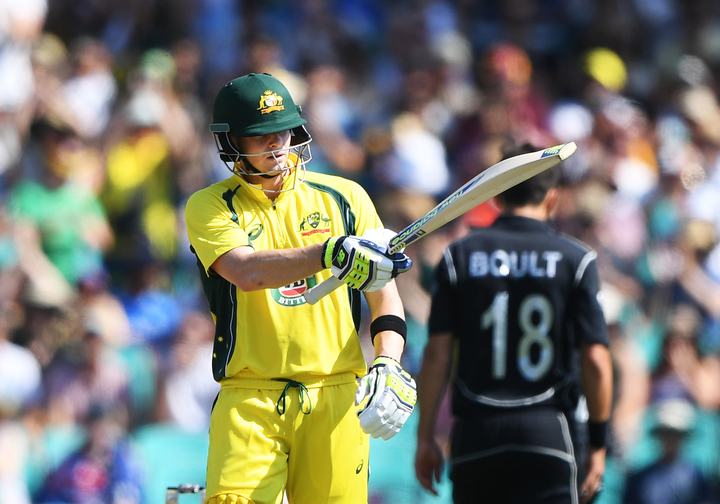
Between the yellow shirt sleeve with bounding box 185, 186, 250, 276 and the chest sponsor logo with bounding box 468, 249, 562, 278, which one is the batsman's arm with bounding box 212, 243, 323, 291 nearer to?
the yellow shirt sleeve with bounding box 185, 186, 250, 276

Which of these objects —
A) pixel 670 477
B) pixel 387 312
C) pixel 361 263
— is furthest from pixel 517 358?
pixel 670 477

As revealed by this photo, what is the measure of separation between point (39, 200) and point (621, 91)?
5.12 meters

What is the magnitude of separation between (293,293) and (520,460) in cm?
122

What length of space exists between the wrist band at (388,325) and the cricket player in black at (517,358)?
1.99 ft

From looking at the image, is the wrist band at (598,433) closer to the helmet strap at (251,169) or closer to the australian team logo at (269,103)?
the helmet strap at (251,169)

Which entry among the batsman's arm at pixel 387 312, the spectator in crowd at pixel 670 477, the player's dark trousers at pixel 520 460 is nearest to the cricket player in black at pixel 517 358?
the player's dark trousers at pixel 520 460

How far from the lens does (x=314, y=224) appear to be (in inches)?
149

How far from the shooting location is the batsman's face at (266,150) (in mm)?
3750

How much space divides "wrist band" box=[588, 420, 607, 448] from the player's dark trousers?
267 millimetres

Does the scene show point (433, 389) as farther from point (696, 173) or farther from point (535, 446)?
point (696, 173)

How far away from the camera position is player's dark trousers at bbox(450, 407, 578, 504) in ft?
13.6

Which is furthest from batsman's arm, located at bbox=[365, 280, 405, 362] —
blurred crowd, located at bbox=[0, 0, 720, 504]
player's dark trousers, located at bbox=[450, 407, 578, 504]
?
blurred crowd, located at bbox=[0, 0, 720, 504]

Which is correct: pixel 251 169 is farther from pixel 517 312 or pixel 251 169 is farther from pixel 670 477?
pixel 670 477

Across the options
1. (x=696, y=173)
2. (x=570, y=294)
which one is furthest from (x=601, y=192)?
(x=570, y=294)
